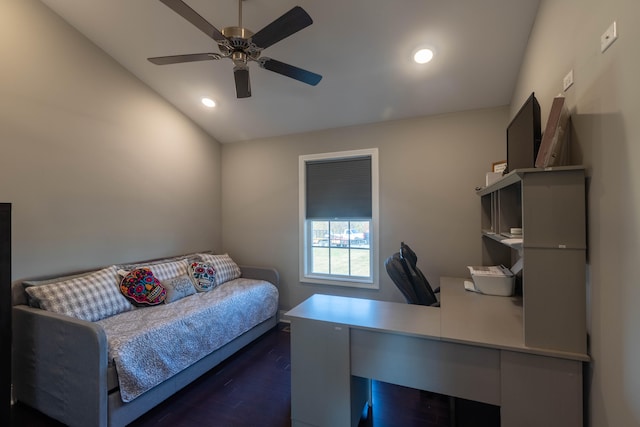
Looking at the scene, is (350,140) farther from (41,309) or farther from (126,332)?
(41,309)

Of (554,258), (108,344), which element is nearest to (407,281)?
(554,258)

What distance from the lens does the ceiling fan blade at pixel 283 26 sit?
150 cm

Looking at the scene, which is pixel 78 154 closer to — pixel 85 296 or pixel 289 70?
pixel 85 296

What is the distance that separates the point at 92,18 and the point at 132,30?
330 mm

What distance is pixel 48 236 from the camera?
2340 mm

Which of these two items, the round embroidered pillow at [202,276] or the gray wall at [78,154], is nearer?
the gray wall at [78,154]

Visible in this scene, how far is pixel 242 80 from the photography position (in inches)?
80.7

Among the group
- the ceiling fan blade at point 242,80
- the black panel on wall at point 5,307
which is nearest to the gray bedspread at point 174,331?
the black panel on wall at point 5,307

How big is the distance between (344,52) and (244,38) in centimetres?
98

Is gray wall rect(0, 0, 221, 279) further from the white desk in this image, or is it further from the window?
the white desk

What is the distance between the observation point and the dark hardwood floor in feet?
6.31

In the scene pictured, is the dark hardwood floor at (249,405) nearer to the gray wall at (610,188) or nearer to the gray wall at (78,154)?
the gray wall at (610,188)

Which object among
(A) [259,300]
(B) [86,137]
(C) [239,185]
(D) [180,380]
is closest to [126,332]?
(D) [180,380]

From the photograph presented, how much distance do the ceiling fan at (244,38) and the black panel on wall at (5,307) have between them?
1.39 metres
